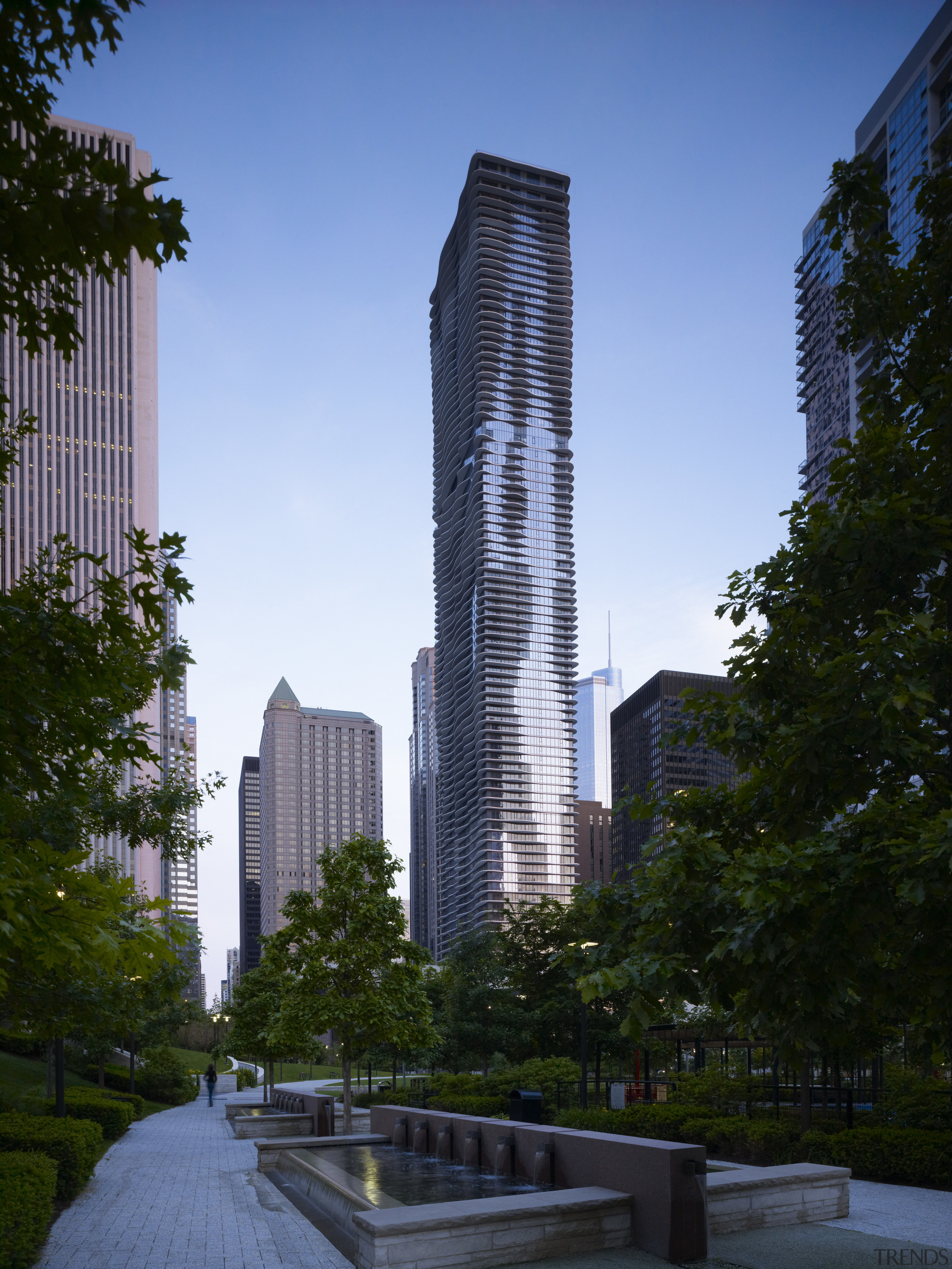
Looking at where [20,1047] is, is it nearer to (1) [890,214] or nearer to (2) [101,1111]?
(2) [101,1111]

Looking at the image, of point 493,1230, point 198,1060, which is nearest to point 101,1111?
point 493,1230

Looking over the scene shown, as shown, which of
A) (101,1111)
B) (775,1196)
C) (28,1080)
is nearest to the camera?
(775,1196)

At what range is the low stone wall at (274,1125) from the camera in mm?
28516

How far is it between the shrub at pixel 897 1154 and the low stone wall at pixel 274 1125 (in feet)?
53.3

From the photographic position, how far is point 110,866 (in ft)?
84.2

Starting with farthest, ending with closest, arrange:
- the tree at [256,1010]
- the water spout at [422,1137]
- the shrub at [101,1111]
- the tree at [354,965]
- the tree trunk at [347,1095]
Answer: the tree at [256,1010], the tree trunk at [347,1095], the shrub at [101,1111], the tree at [354,965], the water spout at [422,1137]

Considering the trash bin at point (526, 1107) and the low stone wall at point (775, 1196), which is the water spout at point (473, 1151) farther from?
the low stone wall at point (775, 1196)

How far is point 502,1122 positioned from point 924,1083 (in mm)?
8781

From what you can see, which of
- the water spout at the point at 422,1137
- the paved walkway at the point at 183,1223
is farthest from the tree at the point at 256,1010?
the water spout at the point at 422,1137

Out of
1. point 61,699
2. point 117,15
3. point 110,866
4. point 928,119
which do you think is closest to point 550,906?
point 110,866

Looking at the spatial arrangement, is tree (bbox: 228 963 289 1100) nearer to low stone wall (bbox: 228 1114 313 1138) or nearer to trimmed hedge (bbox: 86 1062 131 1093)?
low stone wall (bbox: 228 1114 313 1138)

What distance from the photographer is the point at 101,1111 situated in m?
25.8

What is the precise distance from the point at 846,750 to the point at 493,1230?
22.1 ft

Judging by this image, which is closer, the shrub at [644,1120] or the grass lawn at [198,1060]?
the shrub at [644,1120]
